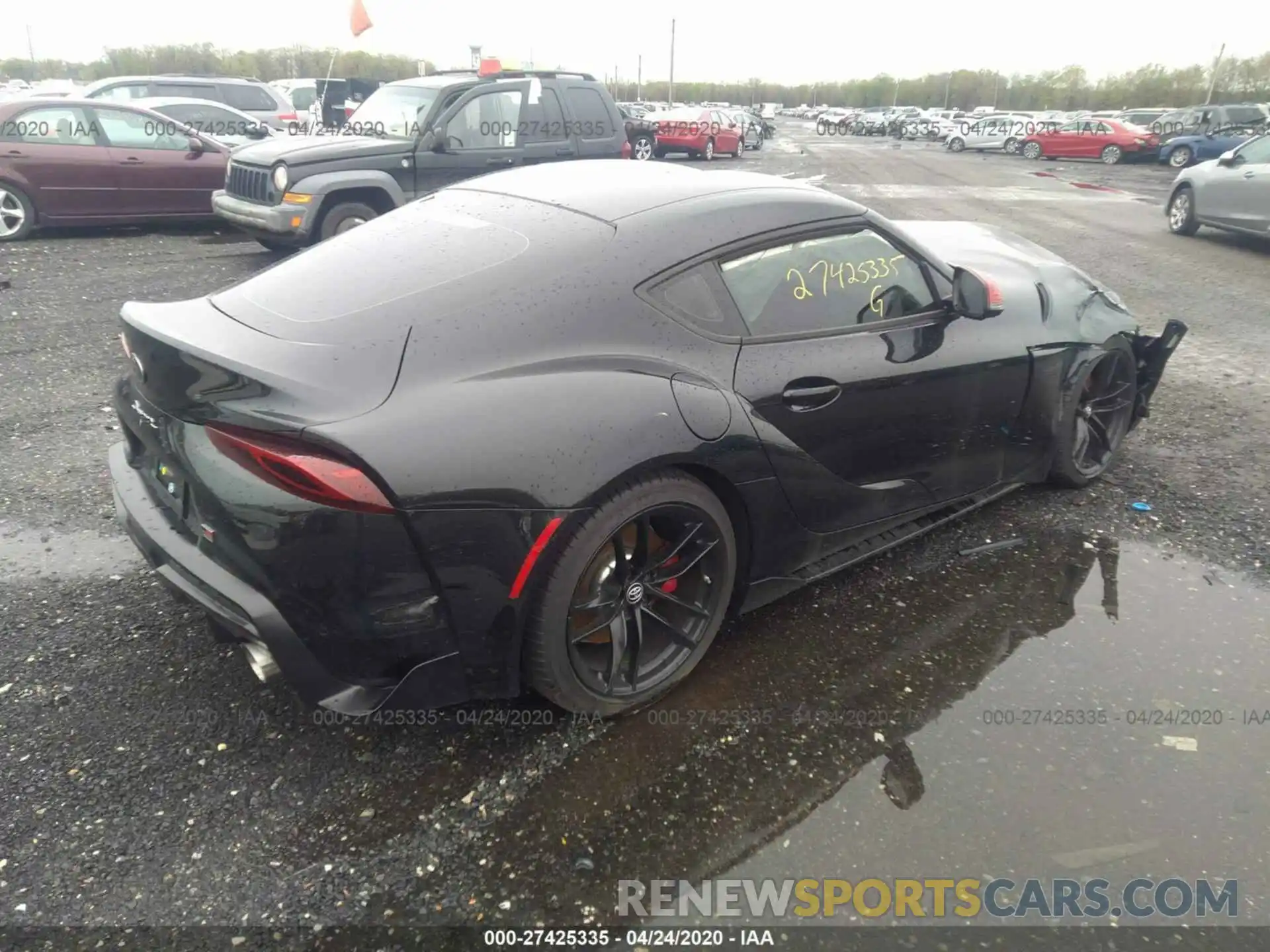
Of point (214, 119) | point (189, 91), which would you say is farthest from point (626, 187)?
point (189, 91)

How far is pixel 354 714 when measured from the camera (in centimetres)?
222

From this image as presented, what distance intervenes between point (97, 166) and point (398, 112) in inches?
141

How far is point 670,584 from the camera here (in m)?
2.76

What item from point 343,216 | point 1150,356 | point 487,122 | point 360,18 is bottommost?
point 1150,356

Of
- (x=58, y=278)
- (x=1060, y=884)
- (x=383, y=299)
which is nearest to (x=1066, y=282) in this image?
(x=1060, y=884)

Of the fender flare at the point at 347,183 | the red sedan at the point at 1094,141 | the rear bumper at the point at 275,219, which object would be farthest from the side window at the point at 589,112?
the red sedan at the point at 1094,141

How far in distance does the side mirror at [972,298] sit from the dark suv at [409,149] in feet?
20.7

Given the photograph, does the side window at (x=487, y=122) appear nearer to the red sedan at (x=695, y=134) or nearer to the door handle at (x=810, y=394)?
the door handle at (x=810, y=394)

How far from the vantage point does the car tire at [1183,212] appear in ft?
39.2

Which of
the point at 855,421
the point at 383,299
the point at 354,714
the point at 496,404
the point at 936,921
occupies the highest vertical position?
the point at 383,299

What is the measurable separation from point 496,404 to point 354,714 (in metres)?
0.89

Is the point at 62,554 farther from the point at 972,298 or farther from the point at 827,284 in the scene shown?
the point at 972,298

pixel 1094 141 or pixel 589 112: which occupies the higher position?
pixel 589 112

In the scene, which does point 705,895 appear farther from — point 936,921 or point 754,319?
point 754,319
